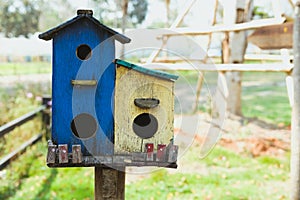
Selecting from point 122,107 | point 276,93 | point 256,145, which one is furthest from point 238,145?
point 276,93

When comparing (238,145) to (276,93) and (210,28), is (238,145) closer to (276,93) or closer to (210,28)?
(210,28)

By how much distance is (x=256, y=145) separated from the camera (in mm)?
5074

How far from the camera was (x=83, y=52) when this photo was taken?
1.75m

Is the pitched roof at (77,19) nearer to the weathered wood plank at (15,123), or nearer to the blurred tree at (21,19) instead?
the weathered wood plank at (15,123)

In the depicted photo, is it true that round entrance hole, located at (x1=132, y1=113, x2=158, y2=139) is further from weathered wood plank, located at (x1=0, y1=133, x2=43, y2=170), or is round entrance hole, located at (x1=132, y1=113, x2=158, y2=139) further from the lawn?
weathered wood plank, located at (x1=0, y1=133, x2=43, y2=170)

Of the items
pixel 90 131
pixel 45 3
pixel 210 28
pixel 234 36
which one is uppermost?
pixel 45 3

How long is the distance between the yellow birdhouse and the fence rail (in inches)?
104

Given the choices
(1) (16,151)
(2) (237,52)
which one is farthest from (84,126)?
(2) (237,52)

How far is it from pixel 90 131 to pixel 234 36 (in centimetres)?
501

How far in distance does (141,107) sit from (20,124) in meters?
3.28

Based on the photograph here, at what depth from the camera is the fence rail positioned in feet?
13.2

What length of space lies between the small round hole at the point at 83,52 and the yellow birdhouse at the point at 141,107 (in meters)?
0.15

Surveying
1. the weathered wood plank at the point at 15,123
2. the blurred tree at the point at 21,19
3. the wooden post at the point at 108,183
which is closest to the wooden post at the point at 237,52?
the weathered wood plank at the point at 15,123

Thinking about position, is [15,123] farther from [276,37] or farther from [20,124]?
[276,37]
